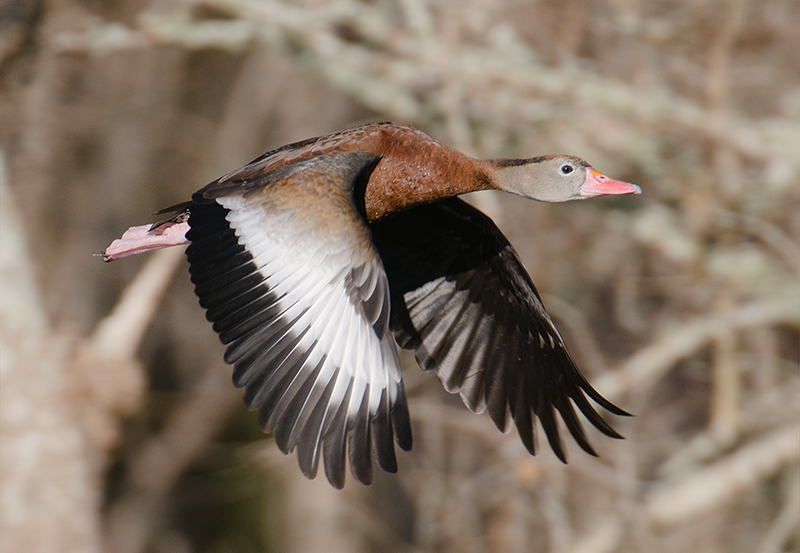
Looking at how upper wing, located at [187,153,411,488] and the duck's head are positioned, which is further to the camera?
the duck's head

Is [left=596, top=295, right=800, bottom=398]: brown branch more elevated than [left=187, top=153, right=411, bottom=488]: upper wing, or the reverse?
[left=187, top=153, right=411, bottom=488]: upper wing

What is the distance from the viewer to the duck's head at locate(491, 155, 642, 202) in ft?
14.1

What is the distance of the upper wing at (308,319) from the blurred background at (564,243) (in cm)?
226

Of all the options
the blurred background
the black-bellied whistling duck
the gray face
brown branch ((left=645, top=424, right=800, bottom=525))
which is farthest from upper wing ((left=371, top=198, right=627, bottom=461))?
brown branch ((left=645, top=424, right=800, bottom=525))

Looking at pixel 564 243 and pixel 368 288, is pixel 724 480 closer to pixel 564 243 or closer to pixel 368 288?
pixel 564 243

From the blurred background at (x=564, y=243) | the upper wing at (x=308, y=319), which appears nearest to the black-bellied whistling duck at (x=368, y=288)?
the upper wing at (x=308, y=319)

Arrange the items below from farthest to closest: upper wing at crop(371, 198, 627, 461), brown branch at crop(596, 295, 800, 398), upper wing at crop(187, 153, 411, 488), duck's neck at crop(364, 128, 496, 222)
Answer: brown branch at crop(596, 295, 800, 398)
upper wing at crop(371, 198, 627, 461)
duck's neck at crop(364, 128, 496, 222)
upper wing at crop(187, 153, 411, 488)

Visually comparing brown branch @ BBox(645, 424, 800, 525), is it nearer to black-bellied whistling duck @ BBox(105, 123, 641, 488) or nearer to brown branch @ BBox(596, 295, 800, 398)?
brown branch @ BBox(596, 295, 800, 398)

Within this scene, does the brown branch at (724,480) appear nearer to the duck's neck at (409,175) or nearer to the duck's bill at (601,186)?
the duck's bill at (601,186)

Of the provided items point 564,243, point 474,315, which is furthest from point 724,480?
point 474,315

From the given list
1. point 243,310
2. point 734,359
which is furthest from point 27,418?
point 734,359

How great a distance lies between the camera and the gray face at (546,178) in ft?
14.2

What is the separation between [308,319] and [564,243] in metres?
3.99

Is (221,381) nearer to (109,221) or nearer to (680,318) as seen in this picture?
(109,221)
